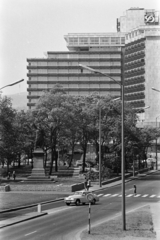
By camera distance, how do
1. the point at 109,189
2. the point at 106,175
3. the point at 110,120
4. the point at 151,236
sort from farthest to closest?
1. the point at 110,120
2. the point at 106,175
3. the point at 109,189
4. the point at 151,236

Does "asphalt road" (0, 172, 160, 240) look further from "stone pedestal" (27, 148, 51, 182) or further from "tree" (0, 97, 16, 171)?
"tree" (0, 97, 16, 171)

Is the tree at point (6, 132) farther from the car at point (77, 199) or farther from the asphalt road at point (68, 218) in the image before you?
the car at point (77, 199)

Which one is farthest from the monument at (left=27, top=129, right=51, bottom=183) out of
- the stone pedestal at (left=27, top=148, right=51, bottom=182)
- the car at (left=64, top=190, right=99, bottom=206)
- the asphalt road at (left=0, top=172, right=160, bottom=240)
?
the car at (left=64, top=190, right=99, bottom=206)

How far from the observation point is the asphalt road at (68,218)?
97.9 feet

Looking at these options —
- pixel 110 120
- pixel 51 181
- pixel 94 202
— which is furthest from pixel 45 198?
pixel 110 120

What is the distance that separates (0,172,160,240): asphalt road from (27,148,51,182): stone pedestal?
60.0 ft

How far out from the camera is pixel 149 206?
1810 inches

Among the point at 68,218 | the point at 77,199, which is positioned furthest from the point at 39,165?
the point at 68,218

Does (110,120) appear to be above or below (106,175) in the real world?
above

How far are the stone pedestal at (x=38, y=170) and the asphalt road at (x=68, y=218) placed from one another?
1827 cm

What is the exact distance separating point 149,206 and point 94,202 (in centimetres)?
618

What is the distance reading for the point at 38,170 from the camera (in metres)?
77.8

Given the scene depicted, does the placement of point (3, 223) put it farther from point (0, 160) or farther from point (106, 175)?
point (106, 175)

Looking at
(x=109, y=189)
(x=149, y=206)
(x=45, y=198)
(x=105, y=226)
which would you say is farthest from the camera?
(x=109, y=189)
